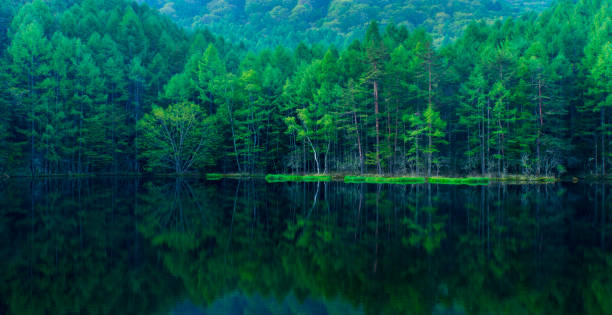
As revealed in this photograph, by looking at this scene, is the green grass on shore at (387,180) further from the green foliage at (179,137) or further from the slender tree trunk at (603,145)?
the green foliage at (179,137)

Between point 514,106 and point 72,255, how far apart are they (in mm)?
43810

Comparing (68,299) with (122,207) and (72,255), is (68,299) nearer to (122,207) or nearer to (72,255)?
(72,255)

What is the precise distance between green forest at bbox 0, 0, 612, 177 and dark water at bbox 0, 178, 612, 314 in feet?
84.1

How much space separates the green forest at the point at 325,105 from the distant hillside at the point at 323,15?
37.5 meters

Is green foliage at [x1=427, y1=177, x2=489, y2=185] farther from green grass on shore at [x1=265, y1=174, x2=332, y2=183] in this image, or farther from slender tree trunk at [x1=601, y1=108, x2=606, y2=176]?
slender tree trunk at [x1=601, y1=108, x2=606, y2=176]

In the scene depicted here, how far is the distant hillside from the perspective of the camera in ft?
324

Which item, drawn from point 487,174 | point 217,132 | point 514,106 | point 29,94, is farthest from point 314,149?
point 29,94

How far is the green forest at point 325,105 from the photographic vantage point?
40.9 metres

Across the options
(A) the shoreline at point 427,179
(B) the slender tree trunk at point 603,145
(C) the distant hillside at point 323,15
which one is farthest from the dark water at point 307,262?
(C) the distant hillside at point 323,15

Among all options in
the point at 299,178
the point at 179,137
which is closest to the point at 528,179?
the point at 299,178

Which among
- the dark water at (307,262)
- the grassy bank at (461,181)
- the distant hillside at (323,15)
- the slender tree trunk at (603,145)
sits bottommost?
the dark water at (307,262)

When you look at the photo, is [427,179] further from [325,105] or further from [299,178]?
[325,105]

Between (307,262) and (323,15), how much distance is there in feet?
403

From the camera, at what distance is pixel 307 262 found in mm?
9617
